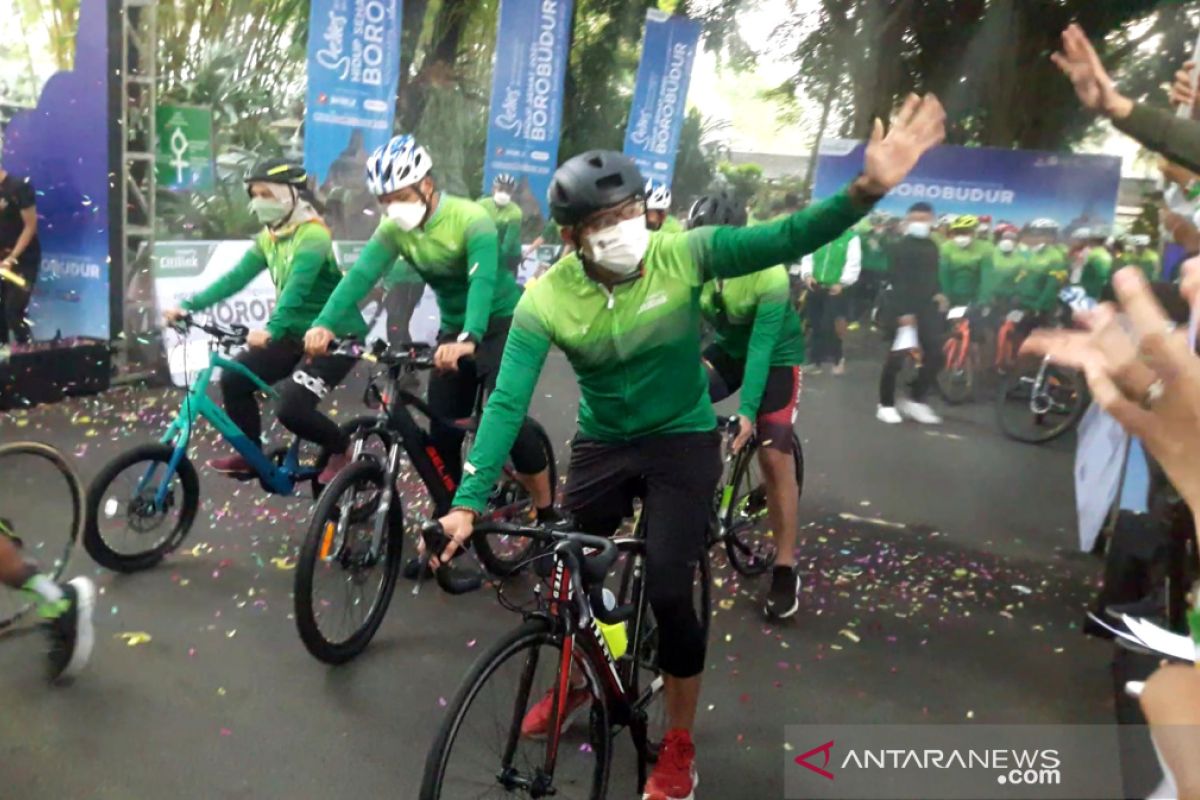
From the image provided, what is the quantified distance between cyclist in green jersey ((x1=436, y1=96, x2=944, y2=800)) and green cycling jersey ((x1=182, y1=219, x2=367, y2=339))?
2.07 m

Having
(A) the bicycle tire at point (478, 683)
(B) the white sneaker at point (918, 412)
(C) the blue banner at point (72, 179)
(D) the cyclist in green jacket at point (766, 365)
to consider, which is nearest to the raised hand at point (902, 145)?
(A) the bicycle tire at point (478, 683)

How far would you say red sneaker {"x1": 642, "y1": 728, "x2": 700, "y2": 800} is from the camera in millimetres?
3074

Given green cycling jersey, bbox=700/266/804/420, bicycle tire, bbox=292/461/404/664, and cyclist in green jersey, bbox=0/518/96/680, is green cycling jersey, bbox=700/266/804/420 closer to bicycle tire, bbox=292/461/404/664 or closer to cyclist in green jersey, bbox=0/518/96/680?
bicycle tire, bbox=292/461/404/664

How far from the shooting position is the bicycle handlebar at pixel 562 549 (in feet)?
7.84

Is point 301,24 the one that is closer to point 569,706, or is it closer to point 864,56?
point 864,56

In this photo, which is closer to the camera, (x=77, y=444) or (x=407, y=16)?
(x=77, y=444)

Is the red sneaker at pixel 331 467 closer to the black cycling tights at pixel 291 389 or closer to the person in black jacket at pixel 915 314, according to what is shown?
the black cycling tights at pixel 291 389

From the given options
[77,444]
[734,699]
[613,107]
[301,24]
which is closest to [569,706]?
[734,699]

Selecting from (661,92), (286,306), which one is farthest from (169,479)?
(661,92)

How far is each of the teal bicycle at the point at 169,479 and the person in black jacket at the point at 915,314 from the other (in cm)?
409

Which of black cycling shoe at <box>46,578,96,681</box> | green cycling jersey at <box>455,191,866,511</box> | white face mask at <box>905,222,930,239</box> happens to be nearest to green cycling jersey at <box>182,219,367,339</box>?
black cycling shoe at <box>46,578,96,681</box>

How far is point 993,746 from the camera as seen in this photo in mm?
3770

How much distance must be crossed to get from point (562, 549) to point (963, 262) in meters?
5.05

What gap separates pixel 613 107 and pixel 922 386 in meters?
4.07
